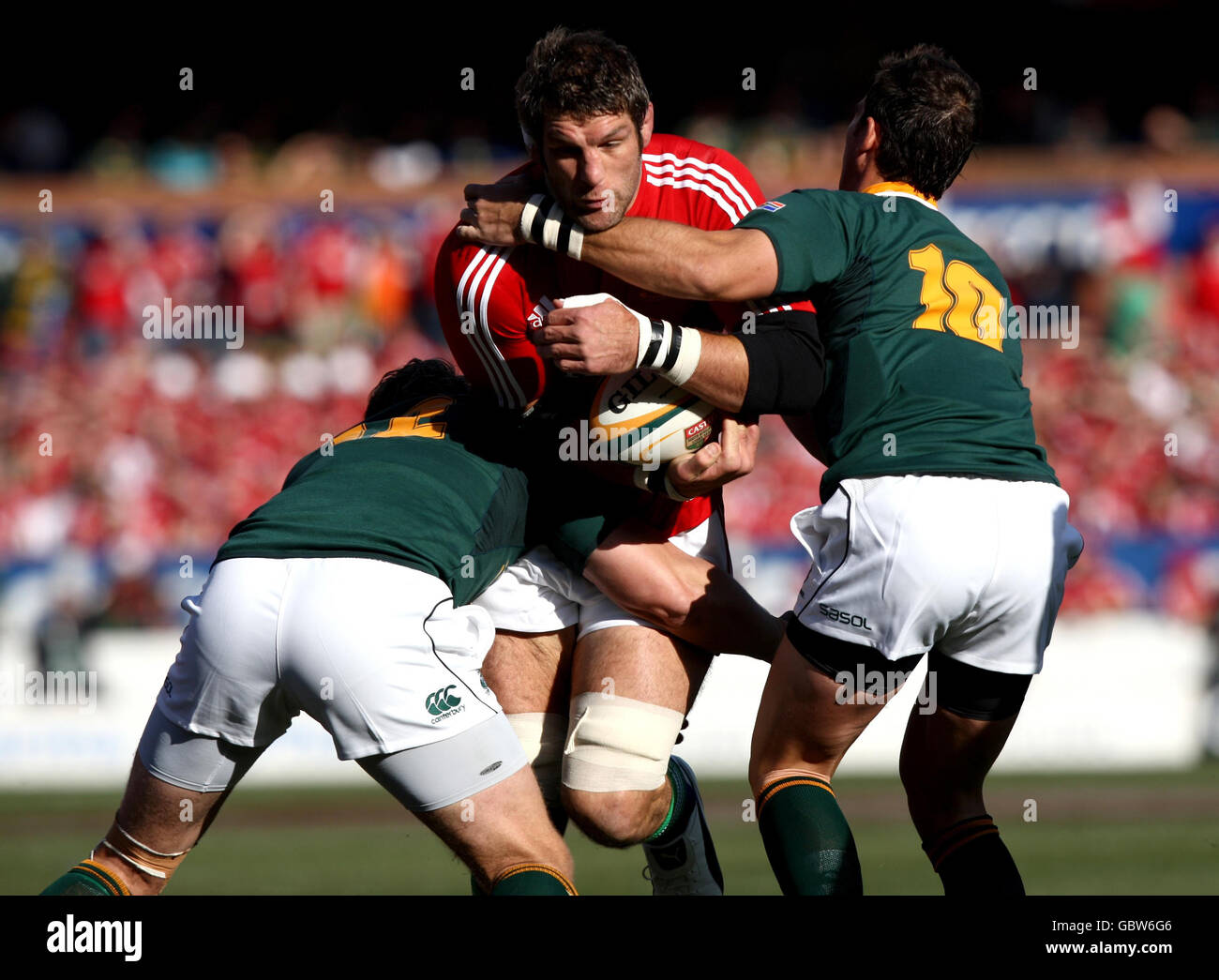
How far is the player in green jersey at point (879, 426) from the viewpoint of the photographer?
3863 mm

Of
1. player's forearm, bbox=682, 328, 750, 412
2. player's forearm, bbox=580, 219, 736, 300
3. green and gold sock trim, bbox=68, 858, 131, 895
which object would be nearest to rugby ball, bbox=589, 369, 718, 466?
player's forearm, bbox=682, 328, 750, 412

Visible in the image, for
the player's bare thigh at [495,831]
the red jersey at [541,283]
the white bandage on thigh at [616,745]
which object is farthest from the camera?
the white bandage on thigh at [616,745]

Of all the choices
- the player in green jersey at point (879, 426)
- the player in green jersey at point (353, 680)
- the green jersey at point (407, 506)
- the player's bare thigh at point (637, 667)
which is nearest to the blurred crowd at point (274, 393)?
the player's bare thigh at point (637, 667)

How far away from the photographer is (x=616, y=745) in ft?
14.9

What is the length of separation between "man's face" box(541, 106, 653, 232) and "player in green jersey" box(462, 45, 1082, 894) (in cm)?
7

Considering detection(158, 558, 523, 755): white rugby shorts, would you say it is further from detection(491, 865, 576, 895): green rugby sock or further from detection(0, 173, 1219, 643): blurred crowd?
detection(0, 173, 1219, 643): blurred crowd

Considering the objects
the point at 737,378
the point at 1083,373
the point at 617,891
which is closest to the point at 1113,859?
the point at 617,891

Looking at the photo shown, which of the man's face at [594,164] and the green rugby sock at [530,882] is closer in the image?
the green rugby sock at [530,882]

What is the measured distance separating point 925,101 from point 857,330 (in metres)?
0.72

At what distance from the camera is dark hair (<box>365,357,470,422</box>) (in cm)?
485

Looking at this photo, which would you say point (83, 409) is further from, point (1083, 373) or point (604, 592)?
point (604, 592)

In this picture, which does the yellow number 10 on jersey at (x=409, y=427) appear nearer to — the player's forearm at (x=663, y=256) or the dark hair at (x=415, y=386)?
the dark hair at (x=415, y=386)

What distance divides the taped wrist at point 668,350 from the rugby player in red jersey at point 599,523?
0.31 metres

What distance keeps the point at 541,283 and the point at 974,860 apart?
2.10 meters
